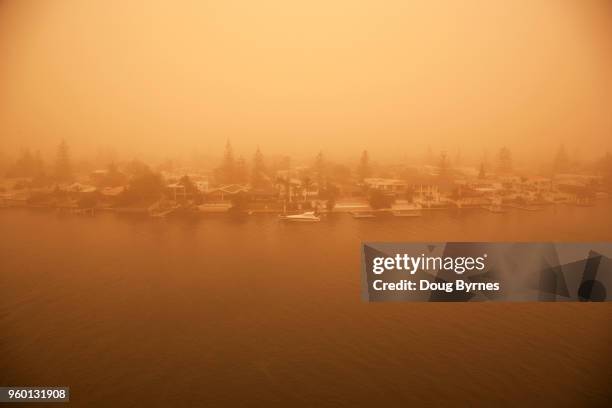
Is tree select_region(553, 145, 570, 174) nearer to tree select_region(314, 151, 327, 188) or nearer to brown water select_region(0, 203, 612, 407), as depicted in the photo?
brown water select_region(0, 203, 612, 407)

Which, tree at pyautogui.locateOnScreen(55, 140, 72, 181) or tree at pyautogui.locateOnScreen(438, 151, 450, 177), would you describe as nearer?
tree at pyautogui.locateOnScreen(55, 140, 72, 181)

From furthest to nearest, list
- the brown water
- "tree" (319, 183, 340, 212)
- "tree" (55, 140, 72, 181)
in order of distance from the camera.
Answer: "tree" (319, 183, 340, 212), "tree" (55, 140, 72, 181), the brown water

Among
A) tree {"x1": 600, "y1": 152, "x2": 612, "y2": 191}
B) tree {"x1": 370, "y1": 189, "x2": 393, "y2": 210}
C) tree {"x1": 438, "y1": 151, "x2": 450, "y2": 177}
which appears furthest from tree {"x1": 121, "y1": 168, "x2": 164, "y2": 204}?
tree {"x1": 600, "y1": 152, "x2": 612, "y2": 191}

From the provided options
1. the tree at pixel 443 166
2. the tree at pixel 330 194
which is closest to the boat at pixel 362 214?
the tree at pixel 330 194

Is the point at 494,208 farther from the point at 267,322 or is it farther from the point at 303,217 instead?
the point at 267,322

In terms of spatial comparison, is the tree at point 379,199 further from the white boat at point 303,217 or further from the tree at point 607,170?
the tree at point 607,170

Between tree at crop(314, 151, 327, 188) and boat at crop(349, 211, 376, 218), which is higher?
tree at crop(314, 151, 327, 188)
